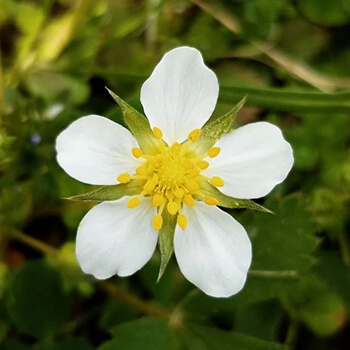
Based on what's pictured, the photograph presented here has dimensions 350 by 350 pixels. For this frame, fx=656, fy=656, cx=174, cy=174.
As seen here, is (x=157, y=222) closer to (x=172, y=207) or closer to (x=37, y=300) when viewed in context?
(x=172, y=207)

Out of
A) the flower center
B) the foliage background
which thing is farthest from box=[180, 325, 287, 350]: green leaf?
the flower center

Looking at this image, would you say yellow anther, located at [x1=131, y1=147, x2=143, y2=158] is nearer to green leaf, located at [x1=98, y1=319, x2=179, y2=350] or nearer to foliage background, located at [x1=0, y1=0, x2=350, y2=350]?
foliage background, located at [x1=0, y1=0, x2=350, y2=350]

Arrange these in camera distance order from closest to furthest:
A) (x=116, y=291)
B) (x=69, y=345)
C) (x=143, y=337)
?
(x=143, y=337) < (x=69, y=345) < (x=116, y=291)

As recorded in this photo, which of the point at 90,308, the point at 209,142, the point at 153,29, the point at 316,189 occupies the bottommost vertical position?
the point at 90,308

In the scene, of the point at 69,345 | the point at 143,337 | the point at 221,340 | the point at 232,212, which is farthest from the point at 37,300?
the point at 232,212

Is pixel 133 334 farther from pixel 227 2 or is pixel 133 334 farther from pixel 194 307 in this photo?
pixel 227 2

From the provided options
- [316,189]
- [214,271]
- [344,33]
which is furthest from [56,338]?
[344,33]
